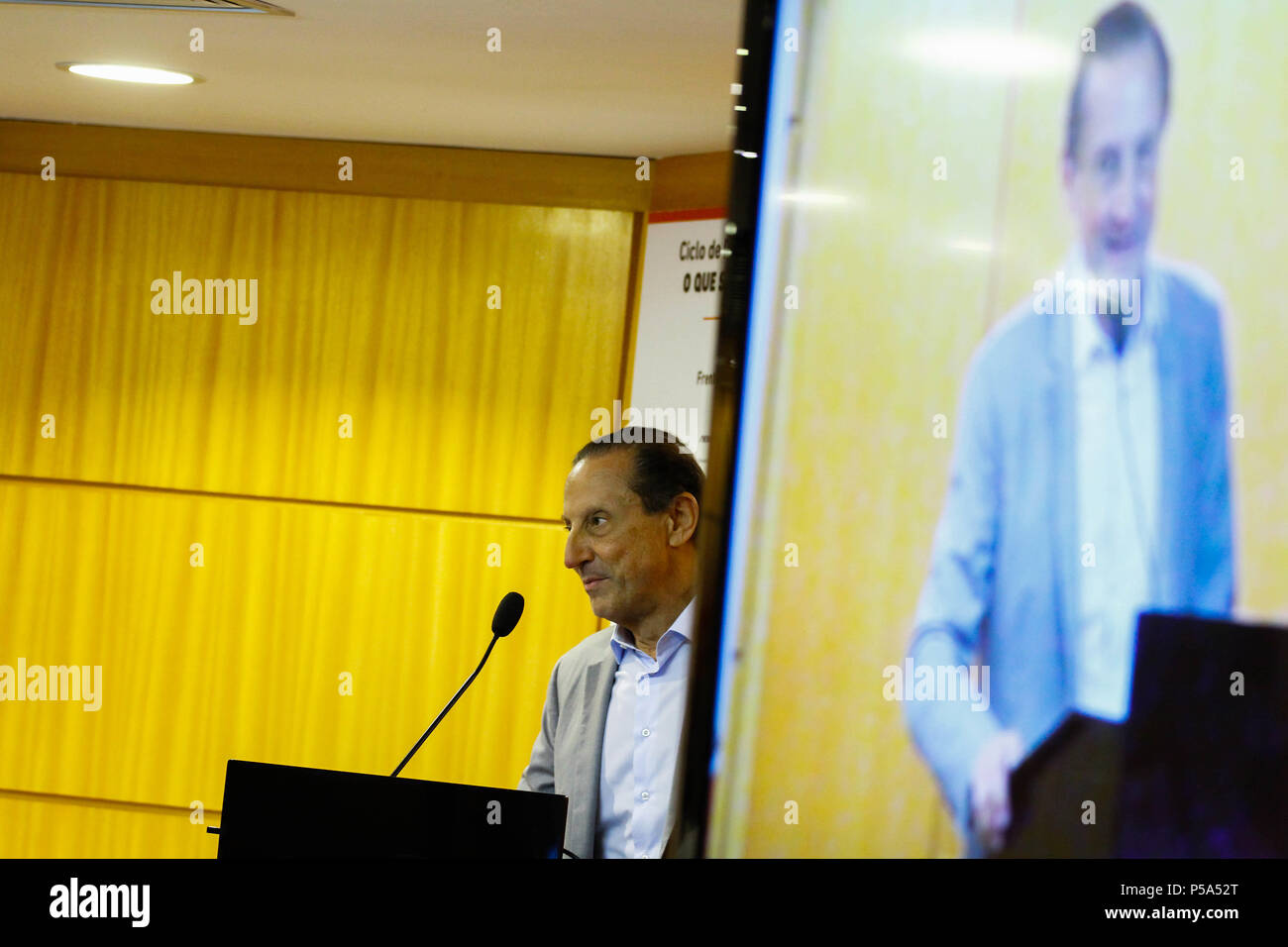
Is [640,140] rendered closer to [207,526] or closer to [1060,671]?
[207,526]

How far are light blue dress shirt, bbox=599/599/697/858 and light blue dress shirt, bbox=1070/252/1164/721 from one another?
148 centimetres

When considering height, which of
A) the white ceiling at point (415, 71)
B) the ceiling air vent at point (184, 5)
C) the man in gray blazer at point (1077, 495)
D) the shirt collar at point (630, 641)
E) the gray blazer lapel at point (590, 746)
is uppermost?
the white ceiling at point (415, 71)

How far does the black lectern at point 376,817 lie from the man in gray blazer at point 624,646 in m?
0.77

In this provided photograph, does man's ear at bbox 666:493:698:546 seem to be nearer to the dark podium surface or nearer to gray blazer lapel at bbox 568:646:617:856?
gray blazer lapel at bbox 568:646:617:856

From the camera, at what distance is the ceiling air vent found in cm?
255

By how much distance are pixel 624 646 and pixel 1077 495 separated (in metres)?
1.77

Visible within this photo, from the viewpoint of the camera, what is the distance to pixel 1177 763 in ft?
2.54

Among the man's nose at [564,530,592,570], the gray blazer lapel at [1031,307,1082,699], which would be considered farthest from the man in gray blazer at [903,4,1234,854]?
the man's nose at [564,530,592,570]

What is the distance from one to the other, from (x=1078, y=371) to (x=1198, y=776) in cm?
23

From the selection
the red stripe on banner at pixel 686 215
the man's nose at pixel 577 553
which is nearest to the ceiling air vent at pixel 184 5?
the man's nose at pixel 577 553

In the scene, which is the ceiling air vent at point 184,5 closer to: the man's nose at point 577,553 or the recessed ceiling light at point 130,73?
the recessed ceiling light at point 130,73

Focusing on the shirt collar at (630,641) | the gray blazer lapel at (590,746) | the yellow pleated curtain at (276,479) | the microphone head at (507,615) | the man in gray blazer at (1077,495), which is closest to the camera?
the man in gray blazer at (1077,495)

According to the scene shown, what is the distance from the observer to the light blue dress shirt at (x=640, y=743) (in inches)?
87.4
